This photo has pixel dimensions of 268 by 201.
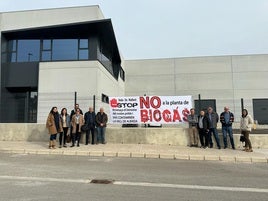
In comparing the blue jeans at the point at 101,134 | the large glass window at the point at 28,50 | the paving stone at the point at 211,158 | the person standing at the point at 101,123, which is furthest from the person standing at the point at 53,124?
the large glass window at the point at 28,50

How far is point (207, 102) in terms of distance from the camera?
112ft

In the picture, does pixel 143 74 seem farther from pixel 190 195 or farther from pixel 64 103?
pixel 190 195

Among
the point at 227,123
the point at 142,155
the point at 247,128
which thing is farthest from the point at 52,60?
the point at 247,128

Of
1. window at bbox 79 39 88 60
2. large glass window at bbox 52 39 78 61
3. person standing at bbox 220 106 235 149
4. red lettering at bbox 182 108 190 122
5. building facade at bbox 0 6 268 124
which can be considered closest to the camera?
person standing at bbox 220 106 235 149

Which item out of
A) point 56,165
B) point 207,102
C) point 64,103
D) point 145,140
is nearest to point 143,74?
point 207,102

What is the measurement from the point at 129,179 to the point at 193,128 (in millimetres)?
6975

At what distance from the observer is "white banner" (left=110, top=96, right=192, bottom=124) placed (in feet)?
48.1

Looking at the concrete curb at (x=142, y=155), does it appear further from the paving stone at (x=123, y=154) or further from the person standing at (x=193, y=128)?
the person standing at (x=193, y=128)

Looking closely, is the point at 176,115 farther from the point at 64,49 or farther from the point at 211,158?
the point at 64,49

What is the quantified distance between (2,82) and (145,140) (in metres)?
12.6

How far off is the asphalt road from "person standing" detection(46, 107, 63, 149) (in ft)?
6.64

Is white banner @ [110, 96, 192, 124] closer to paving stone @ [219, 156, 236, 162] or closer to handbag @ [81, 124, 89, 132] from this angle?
handbag @ [81, 124, 89, 132]

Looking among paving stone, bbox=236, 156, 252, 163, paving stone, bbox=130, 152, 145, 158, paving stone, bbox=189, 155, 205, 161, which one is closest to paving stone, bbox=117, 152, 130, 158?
paving stone, bbox=130, 152, 145, 158

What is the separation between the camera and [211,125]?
13.3 meters
